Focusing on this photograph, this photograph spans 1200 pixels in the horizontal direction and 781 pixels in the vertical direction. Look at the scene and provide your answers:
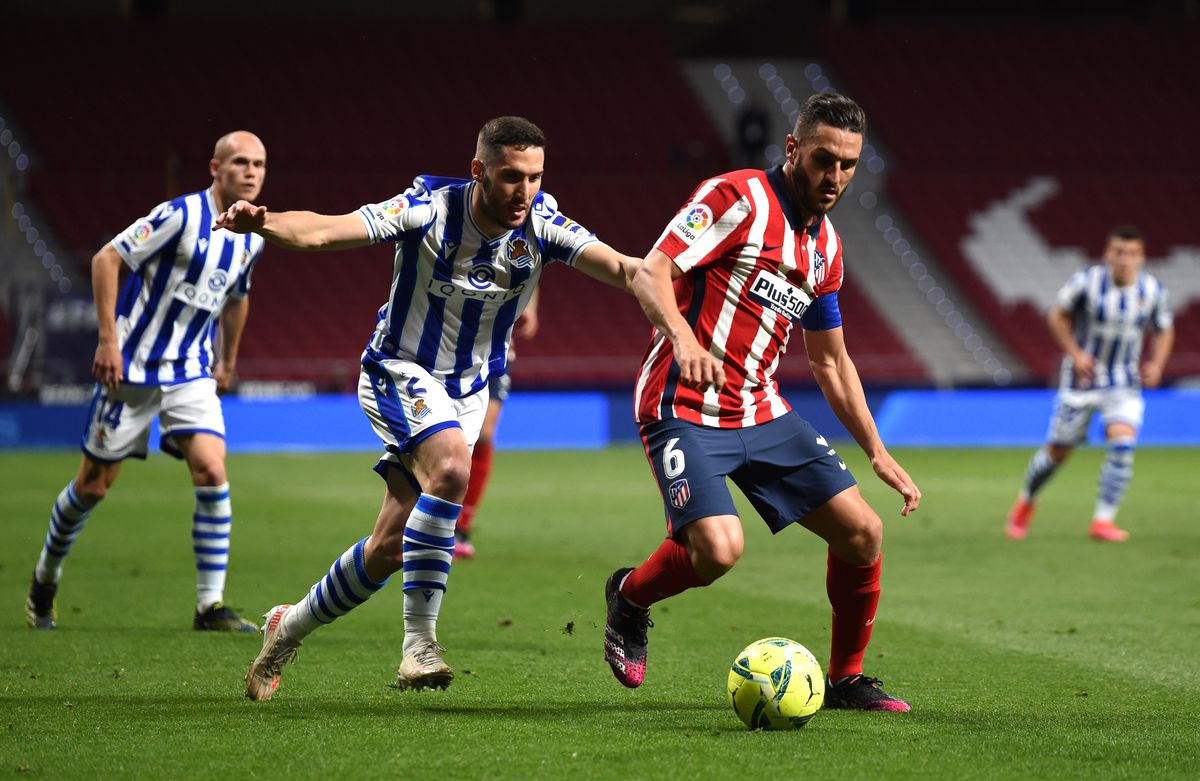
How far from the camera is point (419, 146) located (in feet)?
90.4

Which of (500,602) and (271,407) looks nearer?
(500,602)

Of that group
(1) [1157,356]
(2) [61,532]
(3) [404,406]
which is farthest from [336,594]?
(1) [1157,356]

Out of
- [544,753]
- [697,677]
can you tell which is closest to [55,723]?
[544,753]

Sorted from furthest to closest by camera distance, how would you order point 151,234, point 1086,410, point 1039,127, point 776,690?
point 1039,127, point 1086,410, point 151,234, point 776,690

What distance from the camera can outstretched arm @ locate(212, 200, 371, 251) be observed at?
4.39m

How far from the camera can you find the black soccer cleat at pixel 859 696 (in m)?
5.04

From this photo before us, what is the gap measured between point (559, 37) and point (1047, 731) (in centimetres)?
2600

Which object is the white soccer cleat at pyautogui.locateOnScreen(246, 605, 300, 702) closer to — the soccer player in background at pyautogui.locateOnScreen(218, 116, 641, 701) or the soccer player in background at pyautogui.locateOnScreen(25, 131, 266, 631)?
the soccer player in background at pyautogui.locateOnScreen(218, 116, 641, 701)

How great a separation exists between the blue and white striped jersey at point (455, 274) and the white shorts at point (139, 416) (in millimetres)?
1942

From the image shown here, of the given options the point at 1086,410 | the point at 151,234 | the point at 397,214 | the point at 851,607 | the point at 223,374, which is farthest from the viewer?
the point at 1086,410

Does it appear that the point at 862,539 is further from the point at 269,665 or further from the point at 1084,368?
the point at 1084,368

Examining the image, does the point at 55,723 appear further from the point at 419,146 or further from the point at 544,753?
the point at 419,146

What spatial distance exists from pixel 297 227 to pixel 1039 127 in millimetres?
27408

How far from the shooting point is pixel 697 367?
4.39m
